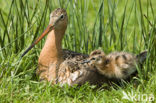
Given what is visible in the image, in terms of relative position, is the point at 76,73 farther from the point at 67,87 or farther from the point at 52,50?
the point at 52,50

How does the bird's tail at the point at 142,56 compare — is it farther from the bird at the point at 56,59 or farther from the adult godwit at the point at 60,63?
the bird at the point at 56,59

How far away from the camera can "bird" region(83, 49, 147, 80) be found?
4551mm

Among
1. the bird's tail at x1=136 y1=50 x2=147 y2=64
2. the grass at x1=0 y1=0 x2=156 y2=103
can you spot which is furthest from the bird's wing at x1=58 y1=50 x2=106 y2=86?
the bird's tail at x1=136 y1=50 x2=147 y2=64

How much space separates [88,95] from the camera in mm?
4234

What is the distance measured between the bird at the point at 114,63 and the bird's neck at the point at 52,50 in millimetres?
409

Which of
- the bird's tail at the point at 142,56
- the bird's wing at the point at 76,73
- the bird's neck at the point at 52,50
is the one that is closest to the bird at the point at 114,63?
the bird's wing at the point at 76,73

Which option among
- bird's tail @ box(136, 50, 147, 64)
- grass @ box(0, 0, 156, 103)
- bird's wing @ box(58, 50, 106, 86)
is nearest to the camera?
grass @ box(0, 0, 156, 103)

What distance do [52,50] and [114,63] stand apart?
2.77ft

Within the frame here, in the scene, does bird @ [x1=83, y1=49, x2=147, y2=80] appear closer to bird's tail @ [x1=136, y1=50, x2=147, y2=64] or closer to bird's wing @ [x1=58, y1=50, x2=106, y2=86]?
bird's wing @ [x1=58, y1=50, x2=106, y2=86]

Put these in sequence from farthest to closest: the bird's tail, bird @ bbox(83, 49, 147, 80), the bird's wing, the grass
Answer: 1. the bird's tail
2. bird @ bbox(83, 49, 147, 80)
3. the bird's wing
4. the grass

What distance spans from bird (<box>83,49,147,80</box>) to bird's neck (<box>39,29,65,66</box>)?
41cm

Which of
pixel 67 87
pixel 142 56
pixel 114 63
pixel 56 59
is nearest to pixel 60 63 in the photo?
pixel 56 59

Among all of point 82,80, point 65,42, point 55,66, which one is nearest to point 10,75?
point 55,66

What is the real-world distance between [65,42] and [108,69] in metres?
1.00
